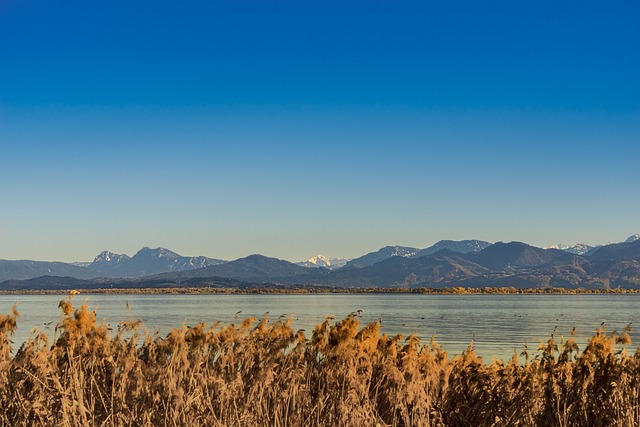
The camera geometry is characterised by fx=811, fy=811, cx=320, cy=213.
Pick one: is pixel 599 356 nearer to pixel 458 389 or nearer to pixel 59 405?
pixel 458 389

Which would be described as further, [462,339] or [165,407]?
[462,339]

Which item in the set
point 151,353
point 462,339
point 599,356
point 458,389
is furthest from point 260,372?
point 462,339

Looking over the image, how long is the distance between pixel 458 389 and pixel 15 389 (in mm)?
5898

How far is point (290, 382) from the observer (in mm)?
10281

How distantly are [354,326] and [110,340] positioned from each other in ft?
11.2

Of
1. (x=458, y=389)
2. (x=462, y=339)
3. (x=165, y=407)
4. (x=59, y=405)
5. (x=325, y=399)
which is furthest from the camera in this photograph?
(x=462, y=339)

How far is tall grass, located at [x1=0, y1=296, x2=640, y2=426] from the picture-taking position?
31.6 feet

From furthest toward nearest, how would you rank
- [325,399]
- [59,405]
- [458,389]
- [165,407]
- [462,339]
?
[462,339]
[458,389]
[325,399]
[59,405]
[165,407]

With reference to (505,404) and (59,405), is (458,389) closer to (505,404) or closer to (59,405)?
(505,404)

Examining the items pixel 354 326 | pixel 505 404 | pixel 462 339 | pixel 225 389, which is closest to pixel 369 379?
pixel 354 326

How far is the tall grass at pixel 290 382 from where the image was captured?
31.6ft

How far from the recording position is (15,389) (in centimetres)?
1023

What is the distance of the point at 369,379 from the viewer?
1120 centimetres

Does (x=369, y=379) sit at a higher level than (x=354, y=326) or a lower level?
lower
